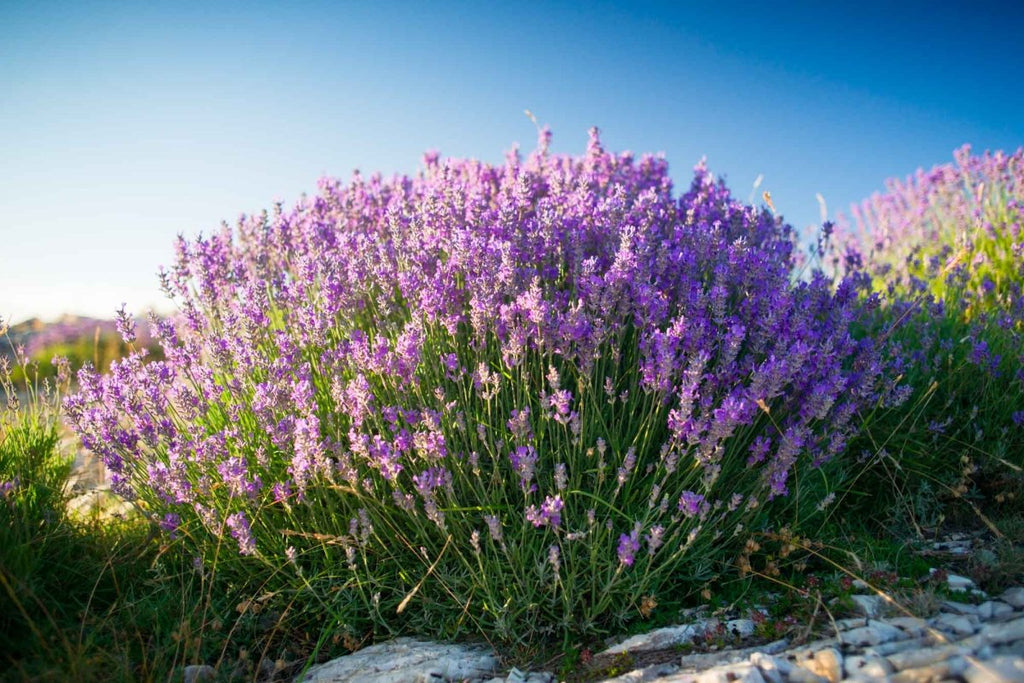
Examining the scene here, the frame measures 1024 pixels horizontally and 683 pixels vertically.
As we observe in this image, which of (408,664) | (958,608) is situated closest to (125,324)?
(408,664)

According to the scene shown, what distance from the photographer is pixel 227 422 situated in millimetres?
3342

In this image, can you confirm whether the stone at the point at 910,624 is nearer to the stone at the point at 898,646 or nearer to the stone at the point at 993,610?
the stone at the point at 898,646

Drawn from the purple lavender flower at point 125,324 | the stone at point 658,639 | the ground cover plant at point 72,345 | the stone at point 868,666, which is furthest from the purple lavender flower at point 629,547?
the ground cover plant at point 72,345

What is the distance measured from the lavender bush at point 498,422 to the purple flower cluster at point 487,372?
0.6 inches

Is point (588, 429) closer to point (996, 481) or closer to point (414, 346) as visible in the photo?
point (414, 346)

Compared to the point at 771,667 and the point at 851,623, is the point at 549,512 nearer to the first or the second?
the point at 771,667

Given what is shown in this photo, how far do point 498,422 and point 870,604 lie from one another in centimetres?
150

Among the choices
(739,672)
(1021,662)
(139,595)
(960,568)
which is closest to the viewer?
(1021,662)

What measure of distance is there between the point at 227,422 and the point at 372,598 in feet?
4.15

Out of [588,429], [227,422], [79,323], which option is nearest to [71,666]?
[227,422]

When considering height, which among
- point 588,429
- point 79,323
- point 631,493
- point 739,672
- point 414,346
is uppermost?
point 79,323

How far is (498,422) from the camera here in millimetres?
2900

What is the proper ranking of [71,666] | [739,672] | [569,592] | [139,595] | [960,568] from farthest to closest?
[139,595]
[960,568]
[569,592]
[71,666]
[739,672]

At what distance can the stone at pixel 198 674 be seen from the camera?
2.37 m
